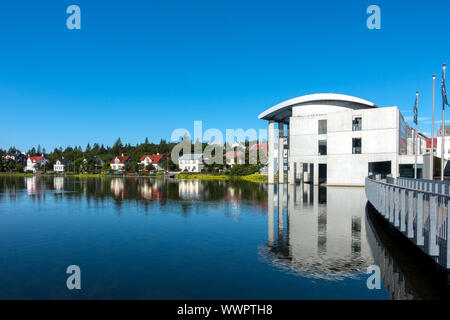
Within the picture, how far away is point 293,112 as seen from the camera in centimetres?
4825

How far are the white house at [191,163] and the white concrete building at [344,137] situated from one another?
53.2 meters

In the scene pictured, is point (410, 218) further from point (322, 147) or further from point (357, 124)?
point (322, 147)

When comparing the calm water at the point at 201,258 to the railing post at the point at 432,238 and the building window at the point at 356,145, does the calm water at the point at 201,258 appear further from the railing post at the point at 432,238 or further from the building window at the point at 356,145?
the building window at the point at 356,145

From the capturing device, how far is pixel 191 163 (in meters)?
103

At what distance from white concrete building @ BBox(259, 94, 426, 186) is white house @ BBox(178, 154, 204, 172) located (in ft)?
175

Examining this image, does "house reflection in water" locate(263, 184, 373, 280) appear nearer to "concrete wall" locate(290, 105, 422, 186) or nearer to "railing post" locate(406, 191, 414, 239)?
"railing post" locate(406, 191, 414, 239)

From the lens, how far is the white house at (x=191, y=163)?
10194 cm

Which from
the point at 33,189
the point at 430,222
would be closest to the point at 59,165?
the point at 33,189

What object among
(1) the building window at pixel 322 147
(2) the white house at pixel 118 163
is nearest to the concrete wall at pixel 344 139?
(1) the building window at pixel 322 147

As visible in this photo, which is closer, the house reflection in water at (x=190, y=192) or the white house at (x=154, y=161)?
the house reflection in water at (x=190, y=192)

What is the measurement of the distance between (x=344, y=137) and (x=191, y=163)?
6499 cm
